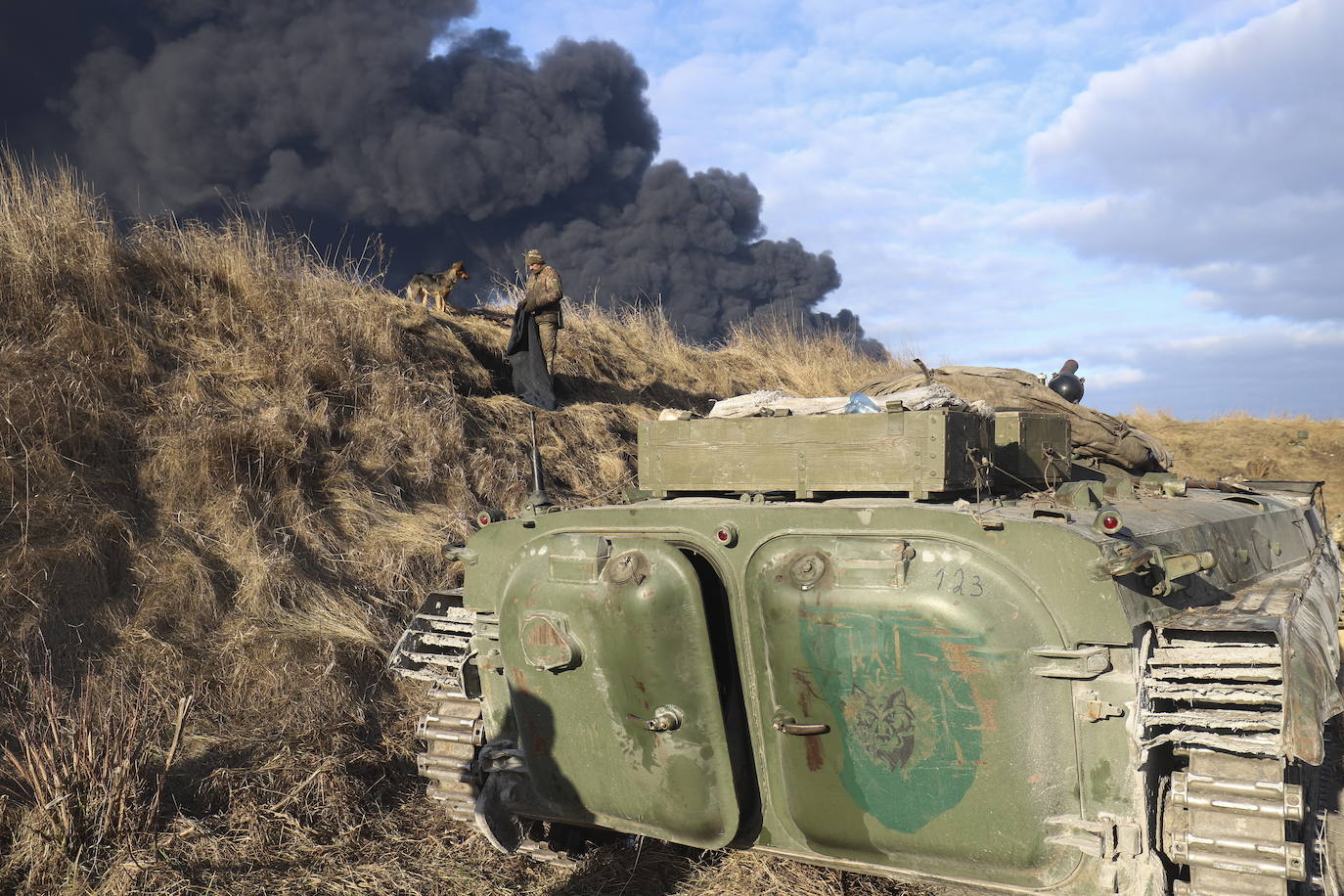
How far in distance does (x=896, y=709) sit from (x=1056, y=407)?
3950 millimetres

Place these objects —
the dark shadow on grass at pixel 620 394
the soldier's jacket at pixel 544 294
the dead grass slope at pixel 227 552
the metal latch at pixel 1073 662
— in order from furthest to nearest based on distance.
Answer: the dark shadow on grass at pixel 620 394 → the soldier's jacket at pixel 544 294 → the dead grass slope at pixel 227 552 → the metal latch at pixel 1073 662

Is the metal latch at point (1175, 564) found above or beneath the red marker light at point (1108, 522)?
beneath

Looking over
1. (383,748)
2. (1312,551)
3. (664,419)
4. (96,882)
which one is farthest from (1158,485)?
(96,882)

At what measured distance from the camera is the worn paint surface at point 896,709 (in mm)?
3641

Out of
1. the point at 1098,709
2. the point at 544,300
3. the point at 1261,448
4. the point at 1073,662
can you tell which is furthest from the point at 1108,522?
the point at 1261,448

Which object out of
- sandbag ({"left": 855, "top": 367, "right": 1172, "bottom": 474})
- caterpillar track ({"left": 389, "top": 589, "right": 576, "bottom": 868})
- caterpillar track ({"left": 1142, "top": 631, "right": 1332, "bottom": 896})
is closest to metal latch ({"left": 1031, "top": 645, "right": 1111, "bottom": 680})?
caterpillar track ({"left": 1142, "top": 631, "right": 1332, "bottom": 896})

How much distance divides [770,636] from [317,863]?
8.83 ft

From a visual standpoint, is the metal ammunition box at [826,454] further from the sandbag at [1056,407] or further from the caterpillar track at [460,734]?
the sandbag at [1056,407]

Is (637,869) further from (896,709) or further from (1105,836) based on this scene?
(1105,836)

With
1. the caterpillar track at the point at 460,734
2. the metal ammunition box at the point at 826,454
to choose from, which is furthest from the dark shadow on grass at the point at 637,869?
the metal ammunition box at the point at 826,454

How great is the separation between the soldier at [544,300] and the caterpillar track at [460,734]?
272 inches

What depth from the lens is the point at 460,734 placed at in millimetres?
4844

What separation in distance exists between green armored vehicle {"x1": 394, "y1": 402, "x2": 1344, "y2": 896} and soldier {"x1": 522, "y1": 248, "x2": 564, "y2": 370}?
6.98 meters

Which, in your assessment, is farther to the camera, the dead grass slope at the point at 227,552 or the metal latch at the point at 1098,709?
the dead grass slope at the point at 227,552
